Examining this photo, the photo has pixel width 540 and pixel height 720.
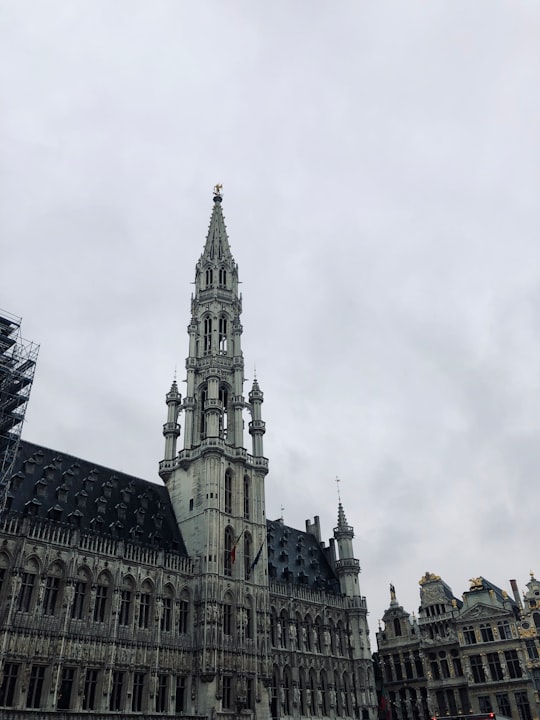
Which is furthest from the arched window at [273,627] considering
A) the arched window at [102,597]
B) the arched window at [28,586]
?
the arched window at [28,586]

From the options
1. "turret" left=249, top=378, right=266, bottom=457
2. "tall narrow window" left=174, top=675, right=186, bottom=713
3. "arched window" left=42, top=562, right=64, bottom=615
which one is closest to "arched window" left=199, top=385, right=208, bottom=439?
"turret" left=249, top=378, right=266, bottom=457

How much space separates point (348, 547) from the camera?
258ft

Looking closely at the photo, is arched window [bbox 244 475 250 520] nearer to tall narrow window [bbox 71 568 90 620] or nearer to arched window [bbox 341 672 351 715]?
tall narrow window [bbox 71 568 90 620]

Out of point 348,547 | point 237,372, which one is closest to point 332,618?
point 348,547

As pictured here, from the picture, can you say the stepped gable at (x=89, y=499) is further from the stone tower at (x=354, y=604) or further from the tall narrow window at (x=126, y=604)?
the stone tower at (x=354, y=604)

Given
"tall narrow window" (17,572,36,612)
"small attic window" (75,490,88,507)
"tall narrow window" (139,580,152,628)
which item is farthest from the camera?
"small attic window" (75,490,88,507)

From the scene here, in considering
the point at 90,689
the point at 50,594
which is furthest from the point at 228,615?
the point at 50,594

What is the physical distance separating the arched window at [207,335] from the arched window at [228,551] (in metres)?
21.9

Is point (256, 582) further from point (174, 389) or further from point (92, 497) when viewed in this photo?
point (174, 389)

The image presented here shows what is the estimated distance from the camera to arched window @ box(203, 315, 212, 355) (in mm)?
74000

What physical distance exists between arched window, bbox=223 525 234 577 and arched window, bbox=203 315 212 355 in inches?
862

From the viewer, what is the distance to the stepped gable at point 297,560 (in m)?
71.3

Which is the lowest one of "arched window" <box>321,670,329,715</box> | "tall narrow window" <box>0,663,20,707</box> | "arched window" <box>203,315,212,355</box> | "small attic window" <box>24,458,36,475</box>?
"tall narrow window" <box>0,663,20,707</box>

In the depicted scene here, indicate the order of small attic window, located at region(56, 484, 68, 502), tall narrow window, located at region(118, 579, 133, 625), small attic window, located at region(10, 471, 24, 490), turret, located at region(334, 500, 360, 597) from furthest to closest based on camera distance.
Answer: turret, located at region(334, 500, 360, 597), small attic window, located at region(56, 484, 68, 502), tall narrow window, located at region(118, 579, 133, 625), small attic window, located at region(10, 471, 24, 490)
